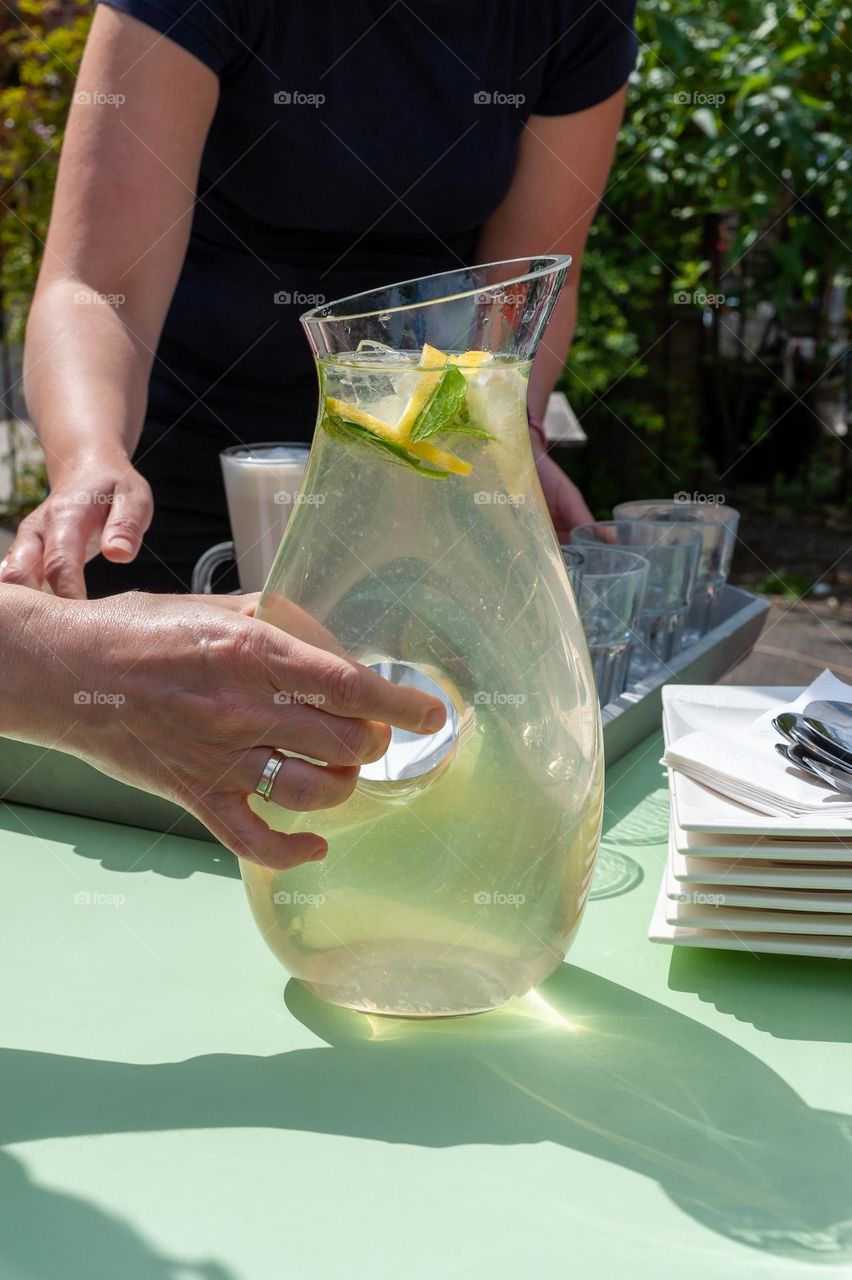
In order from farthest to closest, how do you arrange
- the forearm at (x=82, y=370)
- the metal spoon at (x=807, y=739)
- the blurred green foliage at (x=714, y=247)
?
the blurred green foliage at (x=714, y=247) → the forearm at (x=82, y=370) → the metal spoon at (x=807, y=739)

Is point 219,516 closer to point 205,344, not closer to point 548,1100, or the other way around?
point 205,344

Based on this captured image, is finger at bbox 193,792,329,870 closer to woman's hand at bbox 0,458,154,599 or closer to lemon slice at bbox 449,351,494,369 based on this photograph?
lemon slice at bbox 449,351,494,369

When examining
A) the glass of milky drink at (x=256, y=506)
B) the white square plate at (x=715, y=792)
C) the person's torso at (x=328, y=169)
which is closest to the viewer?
the white square plate at (x=715, y=792)

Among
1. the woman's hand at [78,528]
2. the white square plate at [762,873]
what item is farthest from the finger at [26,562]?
the white square plate at [762,873]

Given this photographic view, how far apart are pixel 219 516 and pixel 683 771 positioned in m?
0.99

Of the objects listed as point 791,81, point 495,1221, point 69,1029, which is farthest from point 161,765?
point 791,81

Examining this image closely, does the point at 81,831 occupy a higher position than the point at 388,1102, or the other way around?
the point at 388,1102

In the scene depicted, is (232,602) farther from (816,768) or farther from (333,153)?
(333,153)

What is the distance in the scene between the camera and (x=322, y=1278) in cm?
52

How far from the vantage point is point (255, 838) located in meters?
0.64

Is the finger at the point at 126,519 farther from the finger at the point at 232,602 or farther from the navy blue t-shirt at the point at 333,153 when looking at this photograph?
the navy blue t-shirt at the point at 333,153

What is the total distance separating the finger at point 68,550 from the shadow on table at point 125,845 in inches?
7.0

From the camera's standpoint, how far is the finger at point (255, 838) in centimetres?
64

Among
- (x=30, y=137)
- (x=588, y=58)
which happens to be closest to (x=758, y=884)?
(x=588, y=58)
